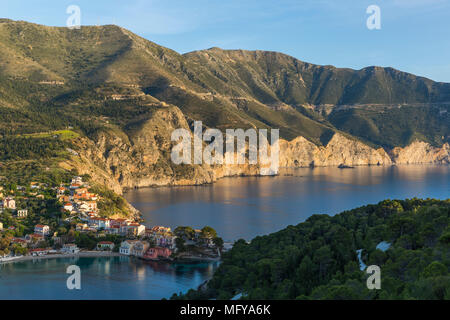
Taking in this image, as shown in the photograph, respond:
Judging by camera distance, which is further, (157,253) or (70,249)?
(70,249)

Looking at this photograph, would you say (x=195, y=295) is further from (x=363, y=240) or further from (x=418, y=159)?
(x=418, y=159)

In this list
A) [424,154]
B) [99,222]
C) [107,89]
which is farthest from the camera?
[424,154]

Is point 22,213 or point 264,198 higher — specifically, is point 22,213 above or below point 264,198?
above

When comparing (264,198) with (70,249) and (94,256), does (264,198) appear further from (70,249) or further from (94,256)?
(70,249)

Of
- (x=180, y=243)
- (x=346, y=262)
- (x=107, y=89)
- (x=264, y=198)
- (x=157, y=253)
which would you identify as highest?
(x=107, y=89)

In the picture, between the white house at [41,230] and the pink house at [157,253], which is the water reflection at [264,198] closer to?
the pink house at [157,253]

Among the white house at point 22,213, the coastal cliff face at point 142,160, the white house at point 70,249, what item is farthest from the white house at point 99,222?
the coastal cliff face at point 142,160

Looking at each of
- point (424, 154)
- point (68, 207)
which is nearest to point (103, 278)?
point (68, 207)
